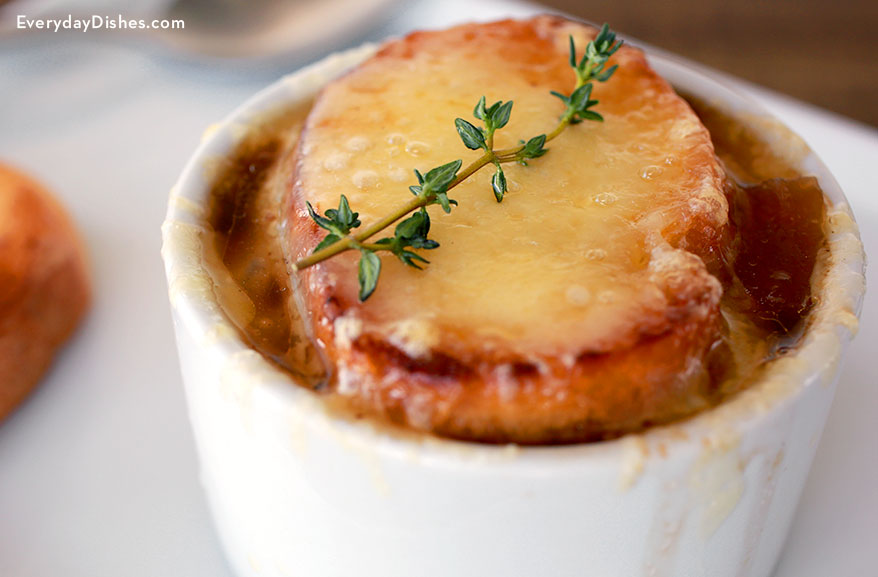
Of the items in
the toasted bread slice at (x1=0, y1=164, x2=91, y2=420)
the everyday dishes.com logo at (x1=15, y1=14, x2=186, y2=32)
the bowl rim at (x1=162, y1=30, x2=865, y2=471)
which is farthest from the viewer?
the everyday dishes.com logo at (x1=15, y1=14, x2=186, y2=32)

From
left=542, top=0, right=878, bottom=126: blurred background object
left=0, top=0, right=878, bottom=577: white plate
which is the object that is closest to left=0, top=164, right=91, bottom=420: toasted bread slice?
left=0, top=0, right=878, bottom=577: white plate

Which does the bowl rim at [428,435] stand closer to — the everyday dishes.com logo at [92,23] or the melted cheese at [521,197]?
the melted cheese at [521,197]

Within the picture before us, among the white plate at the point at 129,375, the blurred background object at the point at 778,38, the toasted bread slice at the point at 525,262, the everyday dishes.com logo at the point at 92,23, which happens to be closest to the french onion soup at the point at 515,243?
the toasted bread slice at the point at 525,262

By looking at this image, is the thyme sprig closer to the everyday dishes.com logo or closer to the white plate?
the white plate

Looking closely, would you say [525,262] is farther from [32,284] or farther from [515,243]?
[32,284]

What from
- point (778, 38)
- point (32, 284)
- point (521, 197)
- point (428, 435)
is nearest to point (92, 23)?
point (32, 284)

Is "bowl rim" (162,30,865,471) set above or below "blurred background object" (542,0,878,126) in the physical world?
above
